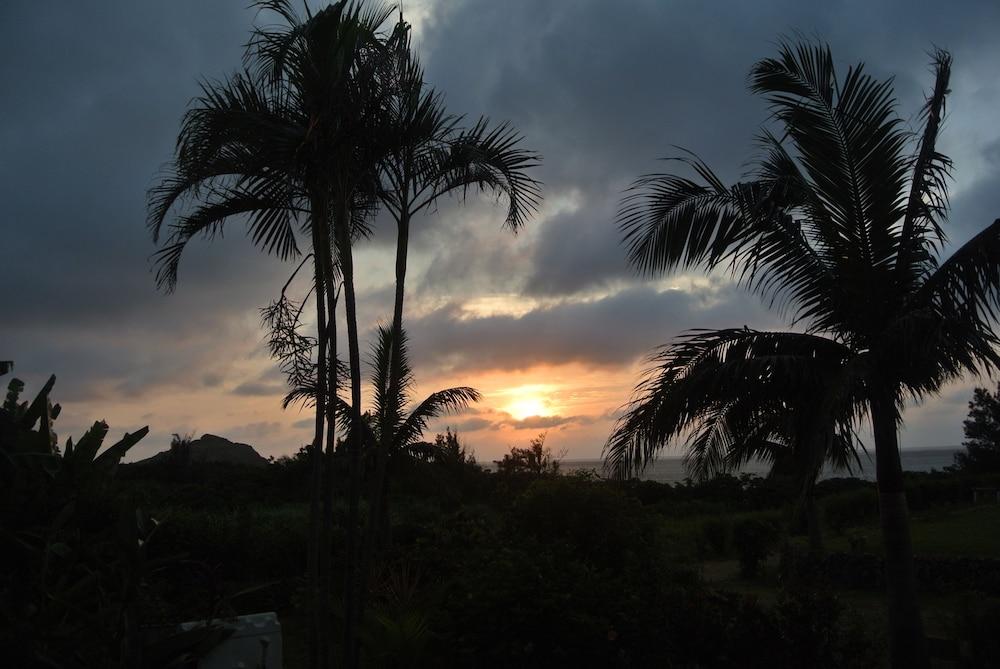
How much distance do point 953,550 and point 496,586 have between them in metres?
14.0

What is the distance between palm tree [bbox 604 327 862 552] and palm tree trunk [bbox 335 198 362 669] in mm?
2180

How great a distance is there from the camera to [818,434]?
532cm

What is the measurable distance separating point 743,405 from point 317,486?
3712 millimetres

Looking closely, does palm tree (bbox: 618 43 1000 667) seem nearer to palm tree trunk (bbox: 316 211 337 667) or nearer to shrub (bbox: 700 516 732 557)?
palm tree trunk (bbox: 316 211 337 667)

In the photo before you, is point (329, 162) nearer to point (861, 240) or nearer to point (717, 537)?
point (861, 240)

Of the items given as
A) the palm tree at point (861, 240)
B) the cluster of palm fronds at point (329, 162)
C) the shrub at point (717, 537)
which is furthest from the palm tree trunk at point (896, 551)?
the shrub at point (717, 537)

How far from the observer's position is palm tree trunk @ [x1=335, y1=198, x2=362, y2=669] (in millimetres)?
5363

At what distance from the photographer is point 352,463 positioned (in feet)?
18.2

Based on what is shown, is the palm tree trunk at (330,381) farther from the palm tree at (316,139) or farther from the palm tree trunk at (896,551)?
the palm tree trunk at (896,551)

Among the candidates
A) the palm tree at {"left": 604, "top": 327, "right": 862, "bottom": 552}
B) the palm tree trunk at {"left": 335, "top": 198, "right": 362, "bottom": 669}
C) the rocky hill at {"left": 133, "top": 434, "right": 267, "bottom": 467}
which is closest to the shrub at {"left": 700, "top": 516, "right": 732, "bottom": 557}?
the palm tree at {"left": 604, "top": 327, "right": 862, "bottom": 552}

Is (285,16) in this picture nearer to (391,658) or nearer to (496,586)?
(496,586)

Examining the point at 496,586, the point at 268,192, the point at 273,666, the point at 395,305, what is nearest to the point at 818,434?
the point at 496,586

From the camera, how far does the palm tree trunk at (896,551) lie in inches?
231

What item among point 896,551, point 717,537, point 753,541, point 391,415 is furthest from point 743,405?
point 717,537
